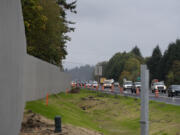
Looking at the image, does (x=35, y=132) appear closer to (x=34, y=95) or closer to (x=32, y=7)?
(x=34, y=95)

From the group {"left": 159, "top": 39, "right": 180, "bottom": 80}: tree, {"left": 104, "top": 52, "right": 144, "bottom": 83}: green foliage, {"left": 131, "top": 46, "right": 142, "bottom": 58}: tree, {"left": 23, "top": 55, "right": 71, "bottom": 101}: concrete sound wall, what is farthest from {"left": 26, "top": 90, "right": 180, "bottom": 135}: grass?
{"left": 131, "top": 46, "right": 142, "bottom": 58}: tree

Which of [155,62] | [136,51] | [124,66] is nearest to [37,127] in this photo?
[155,62]

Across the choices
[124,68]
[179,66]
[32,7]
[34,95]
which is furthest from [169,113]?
[124,68]

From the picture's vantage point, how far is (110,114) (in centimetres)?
3484

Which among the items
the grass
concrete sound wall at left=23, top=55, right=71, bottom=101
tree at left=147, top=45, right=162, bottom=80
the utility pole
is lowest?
the grass

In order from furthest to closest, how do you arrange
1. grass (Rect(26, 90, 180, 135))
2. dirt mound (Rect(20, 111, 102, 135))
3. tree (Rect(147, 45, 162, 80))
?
tree (Rect(147, 45, 162, 80))
grass (Rect(26, 90, 180, 135))
dirt mound (Rect(20, 111, 102, 135))

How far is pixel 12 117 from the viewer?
10.1m

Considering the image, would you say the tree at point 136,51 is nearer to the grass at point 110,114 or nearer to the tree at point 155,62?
the tree at point 155,62

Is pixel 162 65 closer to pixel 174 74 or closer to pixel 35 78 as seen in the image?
pixel 174 74

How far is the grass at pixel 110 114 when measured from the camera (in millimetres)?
20812

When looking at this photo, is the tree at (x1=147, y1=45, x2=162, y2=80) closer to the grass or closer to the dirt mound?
the grass

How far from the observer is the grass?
2081 cm

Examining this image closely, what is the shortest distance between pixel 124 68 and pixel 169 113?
133 meters

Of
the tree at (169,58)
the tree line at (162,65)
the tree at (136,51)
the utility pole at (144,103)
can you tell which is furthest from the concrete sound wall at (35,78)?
the tree at (136,51)
